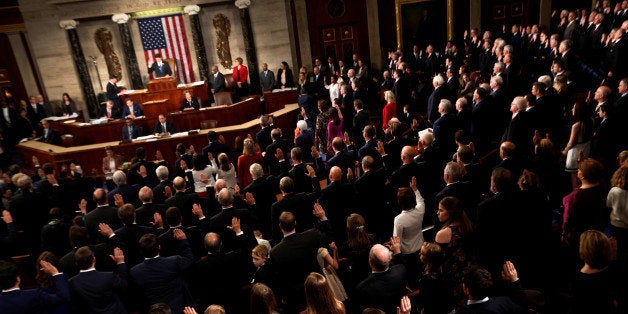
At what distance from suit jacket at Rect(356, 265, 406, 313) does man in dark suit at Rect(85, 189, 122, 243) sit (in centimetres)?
364

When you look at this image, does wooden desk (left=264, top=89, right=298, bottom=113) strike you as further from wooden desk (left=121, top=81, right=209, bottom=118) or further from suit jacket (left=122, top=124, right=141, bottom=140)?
suit jacket (left=122, top=124, right=141, bottom=140)

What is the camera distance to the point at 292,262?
383cm

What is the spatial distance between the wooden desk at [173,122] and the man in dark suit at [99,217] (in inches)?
228

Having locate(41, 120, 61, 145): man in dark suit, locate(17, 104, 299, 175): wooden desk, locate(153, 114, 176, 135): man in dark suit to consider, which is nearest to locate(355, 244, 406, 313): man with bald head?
locate(17, 104, 299, 175): wooden desk

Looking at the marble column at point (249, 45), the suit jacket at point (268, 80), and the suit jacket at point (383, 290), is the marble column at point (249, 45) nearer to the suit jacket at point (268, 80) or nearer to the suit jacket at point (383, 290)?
the suit jacket at point (268, 80)

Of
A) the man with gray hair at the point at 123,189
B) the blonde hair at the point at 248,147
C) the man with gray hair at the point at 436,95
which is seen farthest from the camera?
the man with gray hair at the point at 436,95

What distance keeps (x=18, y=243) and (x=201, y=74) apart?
9513 mm

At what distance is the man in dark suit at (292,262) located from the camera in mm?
3814

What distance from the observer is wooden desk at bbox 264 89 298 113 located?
12914mm

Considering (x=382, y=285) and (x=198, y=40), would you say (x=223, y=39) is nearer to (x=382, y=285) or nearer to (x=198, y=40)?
(x=198, y=40)

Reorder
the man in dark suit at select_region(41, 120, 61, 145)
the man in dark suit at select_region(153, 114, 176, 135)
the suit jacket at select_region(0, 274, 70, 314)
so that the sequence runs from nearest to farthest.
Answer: the suit jacket at select_region(0, 274, 70, 314), the man in dark suit at select_region(153, 114, 176, 135), the man in dark suit at select_region(41, 120, 61, 145)

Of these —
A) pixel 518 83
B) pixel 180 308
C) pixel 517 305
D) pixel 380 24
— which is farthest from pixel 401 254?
pixel 380 24

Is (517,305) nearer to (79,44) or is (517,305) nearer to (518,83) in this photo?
(518,83)

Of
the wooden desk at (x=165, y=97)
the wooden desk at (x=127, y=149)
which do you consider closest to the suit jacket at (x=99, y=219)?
the wooden desk at (x=127, y=149)
